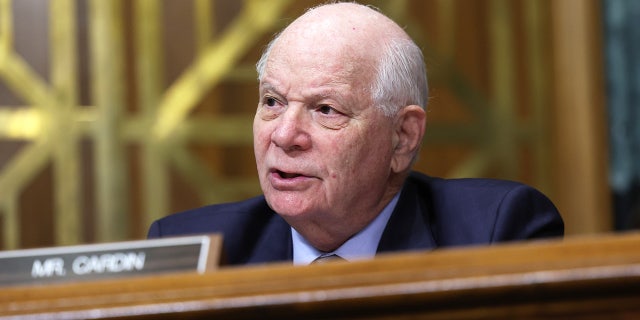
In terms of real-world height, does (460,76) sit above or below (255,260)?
below

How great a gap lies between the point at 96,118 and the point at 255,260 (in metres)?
2.19

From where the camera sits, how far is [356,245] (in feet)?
6.54

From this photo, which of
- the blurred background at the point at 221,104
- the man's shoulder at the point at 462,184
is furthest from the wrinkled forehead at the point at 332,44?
the blurred background at the point at 221,104

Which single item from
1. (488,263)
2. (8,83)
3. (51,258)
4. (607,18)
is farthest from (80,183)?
(488,263)

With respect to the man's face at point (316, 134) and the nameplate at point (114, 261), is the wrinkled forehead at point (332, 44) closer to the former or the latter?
the man's face at point (316, 134)

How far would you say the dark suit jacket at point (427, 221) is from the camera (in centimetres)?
180

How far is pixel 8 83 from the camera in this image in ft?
13.1

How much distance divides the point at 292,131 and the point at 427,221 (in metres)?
0.30

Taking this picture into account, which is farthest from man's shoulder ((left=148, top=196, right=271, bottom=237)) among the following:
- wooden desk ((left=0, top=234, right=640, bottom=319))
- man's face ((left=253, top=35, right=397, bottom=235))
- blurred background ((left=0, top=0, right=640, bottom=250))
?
blurred background ((left=0, top=0, right=640, bottom=250))

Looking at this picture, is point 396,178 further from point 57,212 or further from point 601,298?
point 57,212

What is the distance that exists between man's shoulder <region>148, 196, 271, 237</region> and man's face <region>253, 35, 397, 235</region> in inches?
5.1

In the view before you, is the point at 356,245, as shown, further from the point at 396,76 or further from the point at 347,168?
the point at 396,76

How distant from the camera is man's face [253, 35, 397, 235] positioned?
188 centimetres

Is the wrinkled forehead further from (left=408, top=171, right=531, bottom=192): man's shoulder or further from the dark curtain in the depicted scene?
Answer: the dark curtain
